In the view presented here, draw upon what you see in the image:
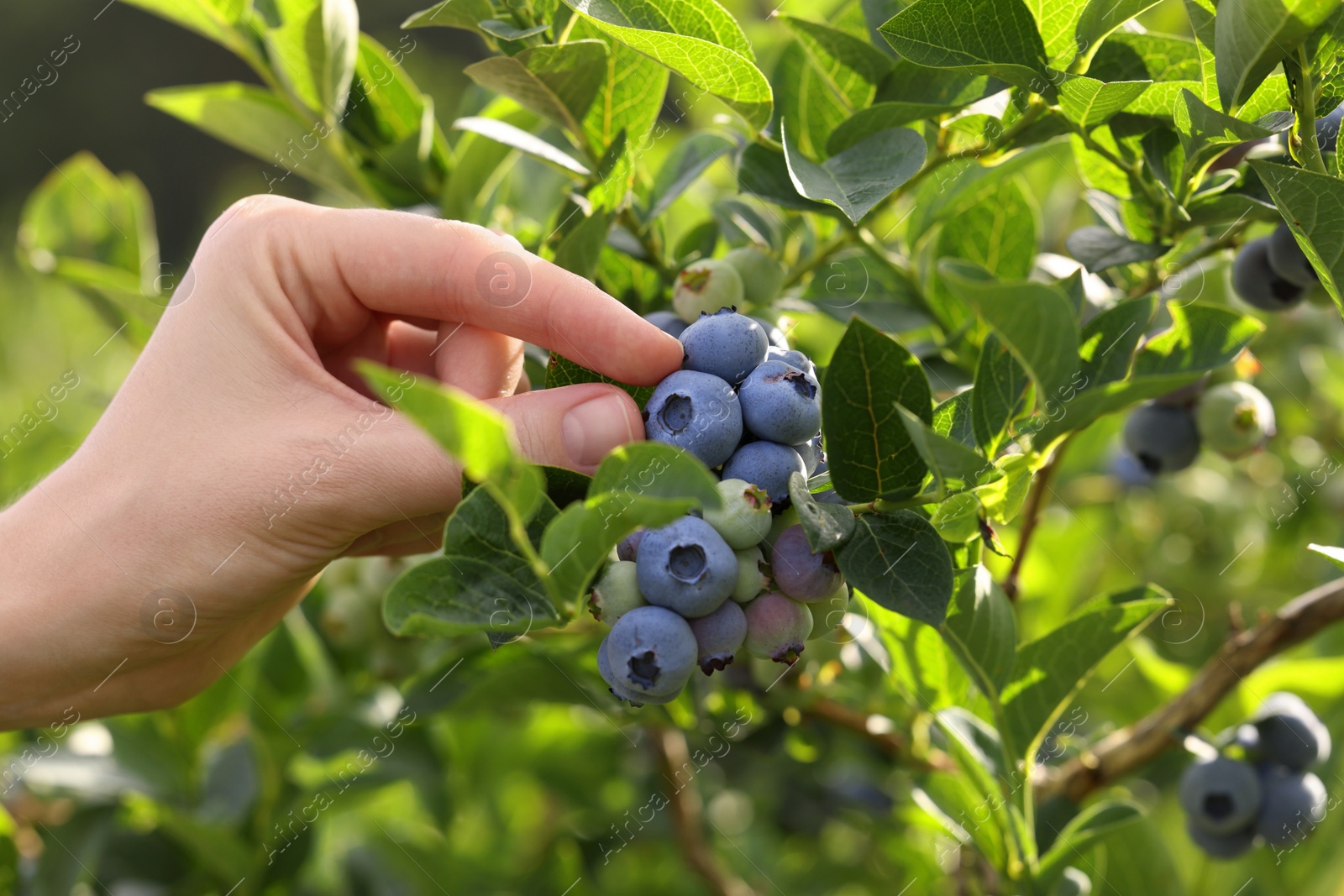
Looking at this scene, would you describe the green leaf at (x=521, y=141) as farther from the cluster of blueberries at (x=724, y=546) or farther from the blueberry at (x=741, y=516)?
the blueberry at (x=741, y=516)

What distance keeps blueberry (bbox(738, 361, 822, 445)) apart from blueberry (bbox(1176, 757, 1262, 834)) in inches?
29.2

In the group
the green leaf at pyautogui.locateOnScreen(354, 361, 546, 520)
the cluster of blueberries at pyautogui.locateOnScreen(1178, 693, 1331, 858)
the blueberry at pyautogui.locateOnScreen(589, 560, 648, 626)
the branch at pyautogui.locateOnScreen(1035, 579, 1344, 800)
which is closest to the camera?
the green leaf at pyautogui.locateOnScreen(354, 361, 546, 520)

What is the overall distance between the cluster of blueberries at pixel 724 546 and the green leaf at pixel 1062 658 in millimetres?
267

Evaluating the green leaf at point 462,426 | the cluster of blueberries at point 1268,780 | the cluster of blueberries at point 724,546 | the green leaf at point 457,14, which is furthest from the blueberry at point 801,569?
the cluster of blueberries at point 1268,780

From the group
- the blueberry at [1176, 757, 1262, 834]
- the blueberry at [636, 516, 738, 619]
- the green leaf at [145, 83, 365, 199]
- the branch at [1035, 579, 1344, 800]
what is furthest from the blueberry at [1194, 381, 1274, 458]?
the green leaf at [145, 83, 365, 199]

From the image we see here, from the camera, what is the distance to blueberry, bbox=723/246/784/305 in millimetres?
923

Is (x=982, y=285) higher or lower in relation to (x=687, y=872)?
higher

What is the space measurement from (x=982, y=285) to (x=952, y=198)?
20.5 inches

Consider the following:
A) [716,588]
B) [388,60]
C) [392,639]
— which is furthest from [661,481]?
[392,639]

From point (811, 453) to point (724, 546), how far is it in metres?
0.16

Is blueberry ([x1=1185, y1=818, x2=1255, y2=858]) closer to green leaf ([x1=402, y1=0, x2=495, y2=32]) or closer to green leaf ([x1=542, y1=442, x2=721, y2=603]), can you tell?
green leaf ([x1=542, y1=442, x2=721, y2=603])

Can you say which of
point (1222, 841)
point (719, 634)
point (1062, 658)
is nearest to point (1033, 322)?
point (719, 634)

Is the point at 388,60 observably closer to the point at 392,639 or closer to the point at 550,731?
the point at 392,639

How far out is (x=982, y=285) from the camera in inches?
21.2
